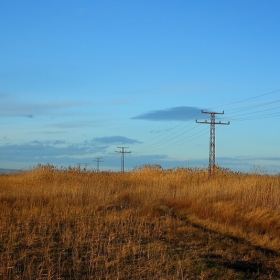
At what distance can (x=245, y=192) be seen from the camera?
1738 centimetres

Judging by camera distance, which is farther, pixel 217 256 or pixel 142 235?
pixel 142 235

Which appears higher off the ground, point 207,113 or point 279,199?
point 207,113

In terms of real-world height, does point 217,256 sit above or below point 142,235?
below

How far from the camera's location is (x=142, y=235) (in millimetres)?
9961

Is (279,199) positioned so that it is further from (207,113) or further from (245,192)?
(207,113)

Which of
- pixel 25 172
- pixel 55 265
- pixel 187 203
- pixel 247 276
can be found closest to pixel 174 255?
pixel 247 276

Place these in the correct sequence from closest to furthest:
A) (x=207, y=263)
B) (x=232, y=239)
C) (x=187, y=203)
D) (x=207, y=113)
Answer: (x=207, y=263) < (x=232, y=239) < (x=187, y=203) < (x=207, y=113)

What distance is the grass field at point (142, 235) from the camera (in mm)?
7320

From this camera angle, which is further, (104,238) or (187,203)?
(187,203)

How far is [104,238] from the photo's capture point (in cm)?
949

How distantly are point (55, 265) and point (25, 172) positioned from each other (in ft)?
72.4

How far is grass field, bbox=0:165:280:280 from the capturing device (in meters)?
7.32

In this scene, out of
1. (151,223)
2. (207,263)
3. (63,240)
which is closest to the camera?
(207,263)

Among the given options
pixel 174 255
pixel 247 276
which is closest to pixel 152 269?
pixel 174 255
